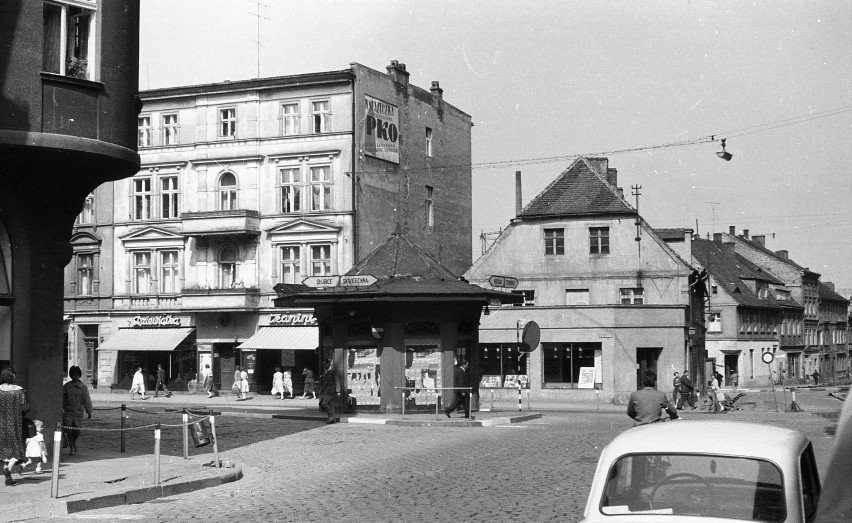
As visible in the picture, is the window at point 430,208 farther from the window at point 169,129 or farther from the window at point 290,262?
the window at point 169,129

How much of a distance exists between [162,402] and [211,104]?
16856 millimetres

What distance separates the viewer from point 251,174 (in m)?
53.7

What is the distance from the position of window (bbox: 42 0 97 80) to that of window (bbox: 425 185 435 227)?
4145 cm

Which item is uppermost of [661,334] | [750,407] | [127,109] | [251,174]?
[251,174]

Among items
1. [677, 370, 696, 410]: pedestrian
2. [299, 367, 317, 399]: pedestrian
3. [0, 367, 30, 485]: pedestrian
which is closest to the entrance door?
[677, 370, 696, 410]: pedestrian

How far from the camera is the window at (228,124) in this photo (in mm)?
54250

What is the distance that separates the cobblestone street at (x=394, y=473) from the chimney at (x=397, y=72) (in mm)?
29900

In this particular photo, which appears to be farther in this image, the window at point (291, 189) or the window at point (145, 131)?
the window at point (145, 131)

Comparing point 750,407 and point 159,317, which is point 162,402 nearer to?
point 159,317

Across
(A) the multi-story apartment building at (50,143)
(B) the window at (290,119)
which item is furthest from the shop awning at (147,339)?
(A) the multi-story apartment building at (50,143)

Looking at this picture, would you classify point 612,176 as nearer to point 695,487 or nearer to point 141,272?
point 141,272

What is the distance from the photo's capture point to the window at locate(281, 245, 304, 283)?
173 feet

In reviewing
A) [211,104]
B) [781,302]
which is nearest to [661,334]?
[211,104]

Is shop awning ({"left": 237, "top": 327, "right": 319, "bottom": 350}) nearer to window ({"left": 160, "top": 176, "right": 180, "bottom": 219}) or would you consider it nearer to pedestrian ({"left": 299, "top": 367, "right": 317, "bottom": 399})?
pedestrian ({"left": 299, "top": 367, "right": 317, "bottom": 399})
